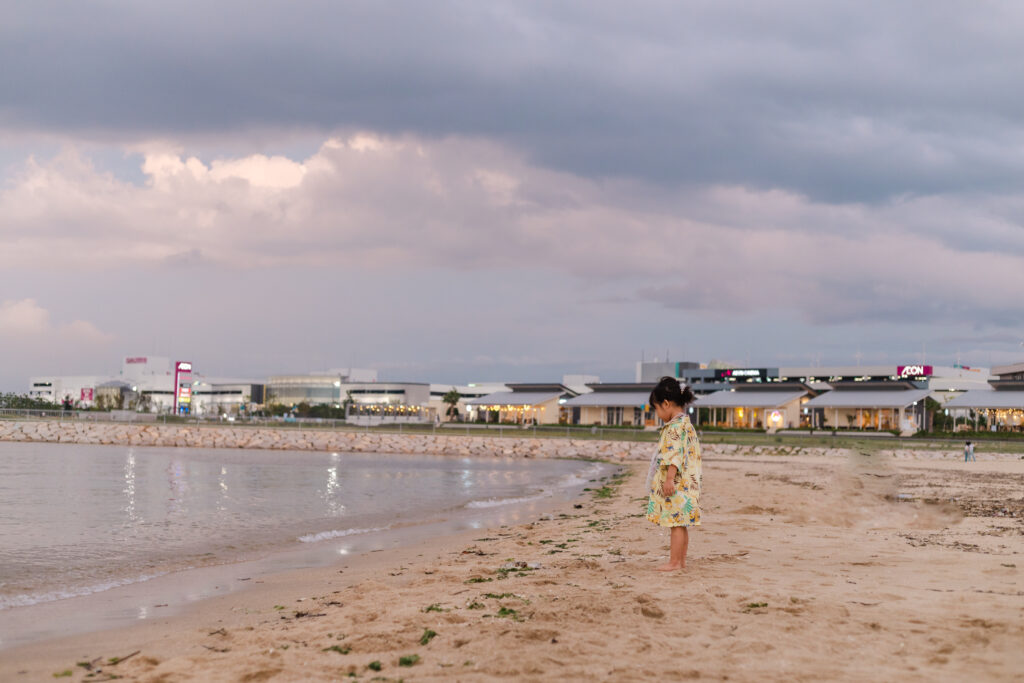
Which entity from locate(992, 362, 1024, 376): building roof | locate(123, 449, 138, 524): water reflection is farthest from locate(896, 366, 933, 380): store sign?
locate(123, 449, 138, 524): water reflection

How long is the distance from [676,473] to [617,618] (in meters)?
2.54

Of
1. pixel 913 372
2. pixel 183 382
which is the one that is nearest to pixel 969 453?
pixel 913 372

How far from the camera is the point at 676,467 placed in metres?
8.70

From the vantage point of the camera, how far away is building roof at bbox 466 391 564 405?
10312cm

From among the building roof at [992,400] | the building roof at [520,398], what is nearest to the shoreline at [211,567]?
the building roof at [992,400]

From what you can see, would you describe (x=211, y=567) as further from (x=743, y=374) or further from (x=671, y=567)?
(x=743, y=374)

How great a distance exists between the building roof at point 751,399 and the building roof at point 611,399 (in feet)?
23.3

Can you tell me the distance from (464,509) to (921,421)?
75338 millimetres

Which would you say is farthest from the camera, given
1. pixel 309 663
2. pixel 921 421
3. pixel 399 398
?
pixel 399 398

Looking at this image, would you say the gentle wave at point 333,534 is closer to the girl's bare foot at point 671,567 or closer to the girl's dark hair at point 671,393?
the girl's bare foot at point 671,567

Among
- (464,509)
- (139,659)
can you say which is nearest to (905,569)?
(139,659)

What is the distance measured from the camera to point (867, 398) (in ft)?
275

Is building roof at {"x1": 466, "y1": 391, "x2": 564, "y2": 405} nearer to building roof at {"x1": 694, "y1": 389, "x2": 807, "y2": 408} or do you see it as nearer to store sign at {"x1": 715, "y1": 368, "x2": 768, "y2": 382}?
building roof at {"x1": 694, "y1": 389, "x2": 807, "y2": 408}

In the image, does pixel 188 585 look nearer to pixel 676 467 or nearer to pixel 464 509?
pixel 676 467
